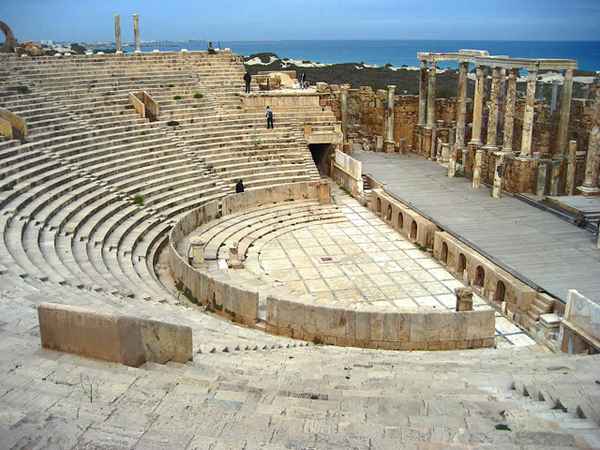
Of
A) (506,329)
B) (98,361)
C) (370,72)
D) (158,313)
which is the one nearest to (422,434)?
(98,361)

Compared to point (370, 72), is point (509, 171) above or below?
below

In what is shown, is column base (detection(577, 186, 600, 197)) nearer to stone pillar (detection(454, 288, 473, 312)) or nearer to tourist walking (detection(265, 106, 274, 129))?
stone pillar (detection(454, 288, 473, 312))

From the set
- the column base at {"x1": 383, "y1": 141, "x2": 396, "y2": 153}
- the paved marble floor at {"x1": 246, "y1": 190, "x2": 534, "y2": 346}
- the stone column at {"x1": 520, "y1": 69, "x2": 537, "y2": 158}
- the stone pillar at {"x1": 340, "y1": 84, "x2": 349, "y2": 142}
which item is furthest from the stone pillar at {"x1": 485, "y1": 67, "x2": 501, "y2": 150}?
the stone pillar at {"x1": 340, "y1": 84, "x2": 349, "y2": 142}

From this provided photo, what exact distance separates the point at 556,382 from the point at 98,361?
5.38 m

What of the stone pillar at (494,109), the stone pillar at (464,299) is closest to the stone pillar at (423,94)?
the stone pillar at (494,109)

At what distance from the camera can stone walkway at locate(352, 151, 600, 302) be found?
1395 centimetres

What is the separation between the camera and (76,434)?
5219 millimetres

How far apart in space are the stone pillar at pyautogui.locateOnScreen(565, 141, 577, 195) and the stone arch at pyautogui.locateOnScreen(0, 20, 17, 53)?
862 inches

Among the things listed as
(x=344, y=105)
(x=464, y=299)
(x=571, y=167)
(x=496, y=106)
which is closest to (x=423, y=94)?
(x=344, y=105)

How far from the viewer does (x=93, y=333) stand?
6.59m

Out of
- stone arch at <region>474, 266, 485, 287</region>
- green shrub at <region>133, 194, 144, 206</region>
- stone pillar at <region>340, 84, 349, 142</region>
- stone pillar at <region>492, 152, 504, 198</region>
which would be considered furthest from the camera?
stone pillar at <region>340, 84, 349, 142</region>

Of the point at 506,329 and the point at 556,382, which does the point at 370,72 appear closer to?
the point at 506,329

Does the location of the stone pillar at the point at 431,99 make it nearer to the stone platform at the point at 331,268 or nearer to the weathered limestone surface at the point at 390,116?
the weathered limestone surface at the point at 390,116

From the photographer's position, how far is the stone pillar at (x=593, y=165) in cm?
1955
